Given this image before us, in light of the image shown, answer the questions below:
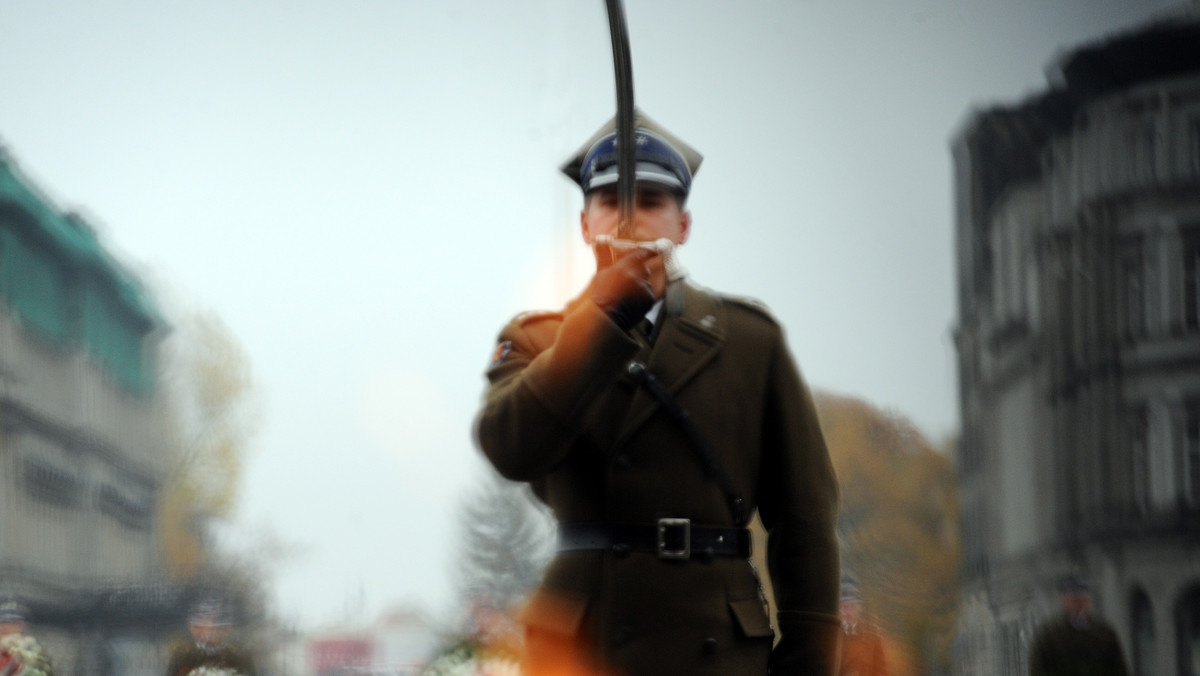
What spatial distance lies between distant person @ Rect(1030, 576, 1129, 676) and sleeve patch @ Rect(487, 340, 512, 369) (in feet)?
21.2

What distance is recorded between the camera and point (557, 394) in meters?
1.69

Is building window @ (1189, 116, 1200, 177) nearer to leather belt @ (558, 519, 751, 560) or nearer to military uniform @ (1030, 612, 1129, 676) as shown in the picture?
military uniform @ (1030, 612, 1129, 676)

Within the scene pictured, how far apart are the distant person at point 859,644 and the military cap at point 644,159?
5685 mm

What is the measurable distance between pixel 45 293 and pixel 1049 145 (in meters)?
11.0

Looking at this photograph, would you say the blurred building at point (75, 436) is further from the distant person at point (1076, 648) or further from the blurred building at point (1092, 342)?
the distant person at point (1076, 648)

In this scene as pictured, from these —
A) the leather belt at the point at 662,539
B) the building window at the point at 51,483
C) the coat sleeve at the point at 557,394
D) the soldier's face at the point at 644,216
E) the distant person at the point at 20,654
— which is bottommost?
the distant person at the point at 20,654

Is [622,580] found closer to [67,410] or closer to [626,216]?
[626,216]

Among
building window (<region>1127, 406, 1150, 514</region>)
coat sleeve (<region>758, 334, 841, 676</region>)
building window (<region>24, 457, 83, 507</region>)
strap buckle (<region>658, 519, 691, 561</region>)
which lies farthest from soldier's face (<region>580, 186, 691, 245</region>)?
building window (<region>24, 457, 83, 507</region>)

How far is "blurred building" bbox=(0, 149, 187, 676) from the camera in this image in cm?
1273

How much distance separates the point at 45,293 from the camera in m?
15.9

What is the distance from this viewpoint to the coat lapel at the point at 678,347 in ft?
6.10

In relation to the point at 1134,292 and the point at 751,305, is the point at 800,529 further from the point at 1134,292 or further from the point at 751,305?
the point at 1134,292

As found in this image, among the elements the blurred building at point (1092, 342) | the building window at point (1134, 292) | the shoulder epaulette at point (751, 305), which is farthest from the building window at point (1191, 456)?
the shoulder epaulette at point (751, 305)

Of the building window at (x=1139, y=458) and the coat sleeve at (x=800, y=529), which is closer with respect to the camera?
the coat sleeve at (x=800, y=529)
